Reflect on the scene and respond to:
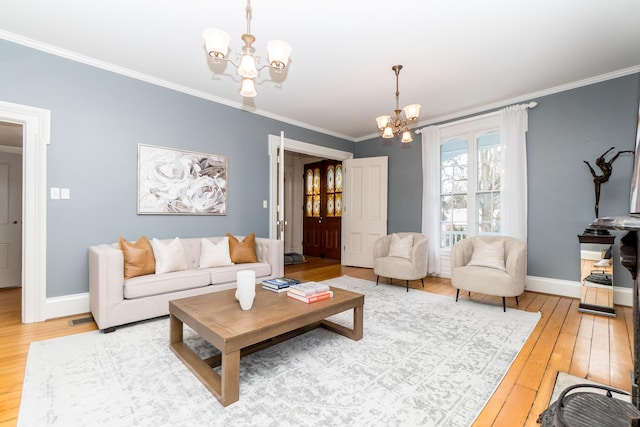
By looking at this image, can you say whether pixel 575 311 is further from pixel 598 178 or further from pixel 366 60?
pixel 366 60

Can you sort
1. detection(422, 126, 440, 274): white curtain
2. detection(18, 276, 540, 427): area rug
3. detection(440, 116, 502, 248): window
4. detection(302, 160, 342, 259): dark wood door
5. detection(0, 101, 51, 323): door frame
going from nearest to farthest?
detection(18, 276, 540, 427): area rug < detection(0, 101, 51, 323): door frame < detection(440, 116, 502, 248): window < detection(422, 126, 440, 274): white curtain < detection(302, 160, 342, 259): dark wood door

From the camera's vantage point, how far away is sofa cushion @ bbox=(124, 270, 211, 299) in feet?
8.78

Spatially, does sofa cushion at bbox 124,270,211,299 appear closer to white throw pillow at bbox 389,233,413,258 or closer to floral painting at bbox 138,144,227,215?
floral painting at bbox 138,144,227,215

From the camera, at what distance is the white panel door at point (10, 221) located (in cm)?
417

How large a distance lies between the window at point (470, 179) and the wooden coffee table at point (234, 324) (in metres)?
3.08

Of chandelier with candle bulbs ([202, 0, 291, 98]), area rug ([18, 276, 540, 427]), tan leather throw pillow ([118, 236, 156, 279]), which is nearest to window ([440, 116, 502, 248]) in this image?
area rug ([18, 276, 540, 427])

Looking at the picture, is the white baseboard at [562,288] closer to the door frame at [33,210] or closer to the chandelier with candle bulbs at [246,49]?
the chandelier with candle bulbs at [246,49]

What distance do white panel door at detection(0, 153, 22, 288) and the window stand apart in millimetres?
6535

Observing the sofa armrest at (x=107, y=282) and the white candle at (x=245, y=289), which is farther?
the sofa armrest at (x=107, y=282)

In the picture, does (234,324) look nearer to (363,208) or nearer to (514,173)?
(514,173)

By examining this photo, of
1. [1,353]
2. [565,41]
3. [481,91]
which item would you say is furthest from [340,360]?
[481,91]

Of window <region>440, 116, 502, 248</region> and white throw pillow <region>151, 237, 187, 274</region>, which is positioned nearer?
white throw pillow <region>151, 237, 187, 274</region>

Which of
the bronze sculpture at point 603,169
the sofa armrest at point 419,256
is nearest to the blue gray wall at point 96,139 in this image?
the sofa armrest at point 419,256

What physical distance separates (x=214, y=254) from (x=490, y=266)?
3273mm
